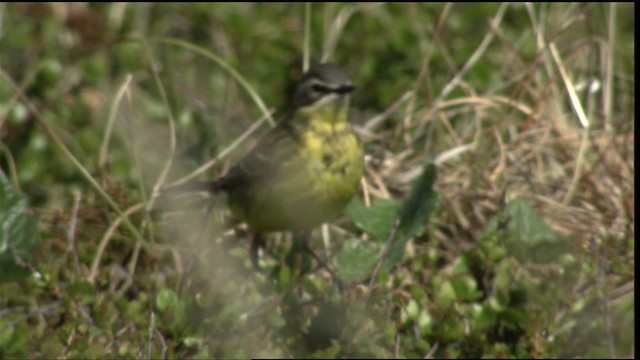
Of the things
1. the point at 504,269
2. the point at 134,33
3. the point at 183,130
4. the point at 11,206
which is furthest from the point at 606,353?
the point at 134,33

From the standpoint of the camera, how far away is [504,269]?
12.7ft

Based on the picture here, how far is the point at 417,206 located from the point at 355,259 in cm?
26

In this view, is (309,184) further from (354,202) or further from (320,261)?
(320,261)

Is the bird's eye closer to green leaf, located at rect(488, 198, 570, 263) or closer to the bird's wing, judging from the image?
the bird's wing

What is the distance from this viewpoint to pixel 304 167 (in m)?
4.38

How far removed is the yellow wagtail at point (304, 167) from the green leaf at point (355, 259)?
0.79 ft

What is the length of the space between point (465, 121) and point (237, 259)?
1.60 meters

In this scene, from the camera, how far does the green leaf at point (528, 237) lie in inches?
158

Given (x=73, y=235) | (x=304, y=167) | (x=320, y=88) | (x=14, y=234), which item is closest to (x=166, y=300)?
(x=14, y=234)

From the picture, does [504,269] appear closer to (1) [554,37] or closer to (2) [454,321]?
(2) [454,321]

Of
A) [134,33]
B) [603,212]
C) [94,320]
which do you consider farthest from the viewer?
[134,33]

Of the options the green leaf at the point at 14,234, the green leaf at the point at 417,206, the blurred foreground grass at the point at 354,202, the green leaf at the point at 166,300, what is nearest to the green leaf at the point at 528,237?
the blurred foreground grass at the point at 354,202

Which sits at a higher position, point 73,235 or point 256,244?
point 73,235

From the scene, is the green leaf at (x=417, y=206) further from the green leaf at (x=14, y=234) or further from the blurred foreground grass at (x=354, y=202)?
the green leaf at (x=14, y=234)
